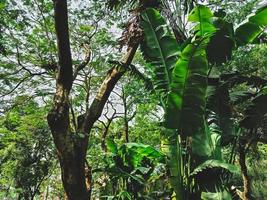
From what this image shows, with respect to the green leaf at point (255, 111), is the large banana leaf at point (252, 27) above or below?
above

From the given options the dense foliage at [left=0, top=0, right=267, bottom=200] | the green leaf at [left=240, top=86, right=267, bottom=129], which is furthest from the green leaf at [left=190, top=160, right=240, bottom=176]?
the green leaf at [left=240, top=86, right=267, bottom=129]

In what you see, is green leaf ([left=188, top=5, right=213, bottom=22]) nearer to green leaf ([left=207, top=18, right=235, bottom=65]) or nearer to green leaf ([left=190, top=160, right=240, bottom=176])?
green leaf ([left=207, top=18, right=235, bottom=65])

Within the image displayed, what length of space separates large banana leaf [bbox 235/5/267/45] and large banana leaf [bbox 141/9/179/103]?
97cm

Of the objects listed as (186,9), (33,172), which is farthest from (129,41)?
(33,172)

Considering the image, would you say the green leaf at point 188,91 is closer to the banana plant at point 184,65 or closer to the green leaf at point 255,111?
the banana plant at point 184,65

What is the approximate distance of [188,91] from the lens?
17.3 ft

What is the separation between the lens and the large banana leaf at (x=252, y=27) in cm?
535

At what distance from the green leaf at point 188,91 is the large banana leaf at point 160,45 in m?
0.69

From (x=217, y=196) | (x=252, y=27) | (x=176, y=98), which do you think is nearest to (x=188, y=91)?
(x=176, y=98)

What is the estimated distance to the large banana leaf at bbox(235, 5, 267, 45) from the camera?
211 inches

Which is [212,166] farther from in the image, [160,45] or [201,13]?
[201,13]

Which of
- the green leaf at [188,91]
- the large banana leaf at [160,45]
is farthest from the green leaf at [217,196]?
the large banana leaf at [160,45]

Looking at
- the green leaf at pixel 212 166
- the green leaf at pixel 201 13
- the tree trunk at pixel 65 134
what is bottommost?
the green leaf at pixel 212 166

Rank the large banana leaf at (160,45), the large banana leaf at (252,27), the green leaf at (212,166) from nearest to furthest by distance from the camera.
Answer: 1. the green leaf at (212,166)
2. the large banana leaf at (252,27)
3. the large banana leaf at (160,45)
